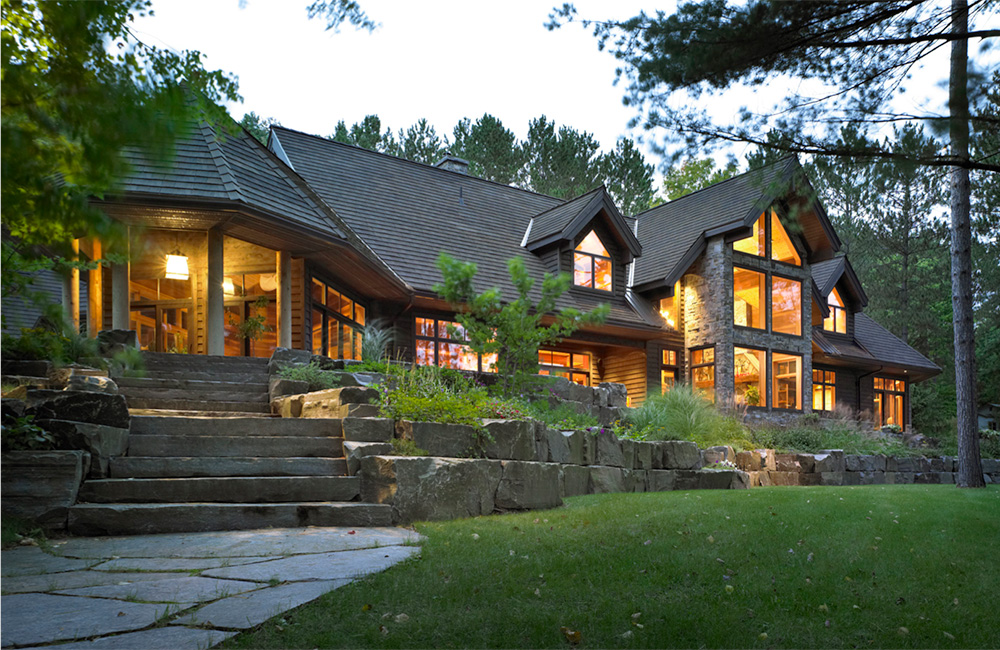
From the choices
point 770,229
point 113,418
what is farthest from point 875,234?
point 113,418

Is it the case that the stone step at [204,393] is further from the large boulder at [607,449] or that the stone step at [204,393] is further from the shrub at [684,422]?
the shrub at [684,422]

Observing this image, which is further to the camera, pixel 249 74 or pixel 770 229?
pixel 770 229

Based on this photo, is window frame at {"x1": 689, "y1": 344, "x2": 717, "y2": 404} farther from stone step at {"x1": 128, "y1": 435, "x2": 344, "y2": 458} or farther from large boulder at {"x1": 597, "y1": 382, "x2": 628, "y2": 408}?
stone step at {"x1": 128, "y1": 435, "x2": 344, "y2": 458}

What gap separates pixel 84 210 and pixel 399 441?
511 centimetres

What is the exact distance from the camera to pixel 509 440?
290 inches

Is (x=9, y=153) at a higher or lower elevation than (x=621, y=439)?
higher

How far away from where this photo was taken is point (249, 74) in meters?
2.71

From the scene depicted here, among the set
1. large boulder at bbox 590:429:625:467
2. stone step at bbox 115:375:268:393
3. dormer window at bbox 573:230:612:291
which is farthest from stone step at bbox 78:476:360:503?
dormer window at bbox 573:230:612:291

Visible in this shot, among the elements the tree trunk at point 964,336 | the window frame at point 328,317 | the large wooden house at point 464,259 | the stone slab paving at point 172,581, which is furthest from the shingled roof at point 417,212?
the stone slab paving at point 172,581

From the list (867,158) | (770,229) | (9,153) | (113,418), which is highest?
(770,229)

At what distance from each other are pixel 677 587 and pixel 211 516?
11.0 ft

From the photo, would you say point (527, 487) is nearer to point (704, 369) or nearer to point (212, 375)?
point (212, 375)

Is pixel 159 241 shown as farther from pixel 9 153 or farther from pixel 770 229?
pixel 770 229

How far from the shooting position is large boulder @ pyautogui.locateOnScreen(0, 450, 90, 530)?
4.79 m
